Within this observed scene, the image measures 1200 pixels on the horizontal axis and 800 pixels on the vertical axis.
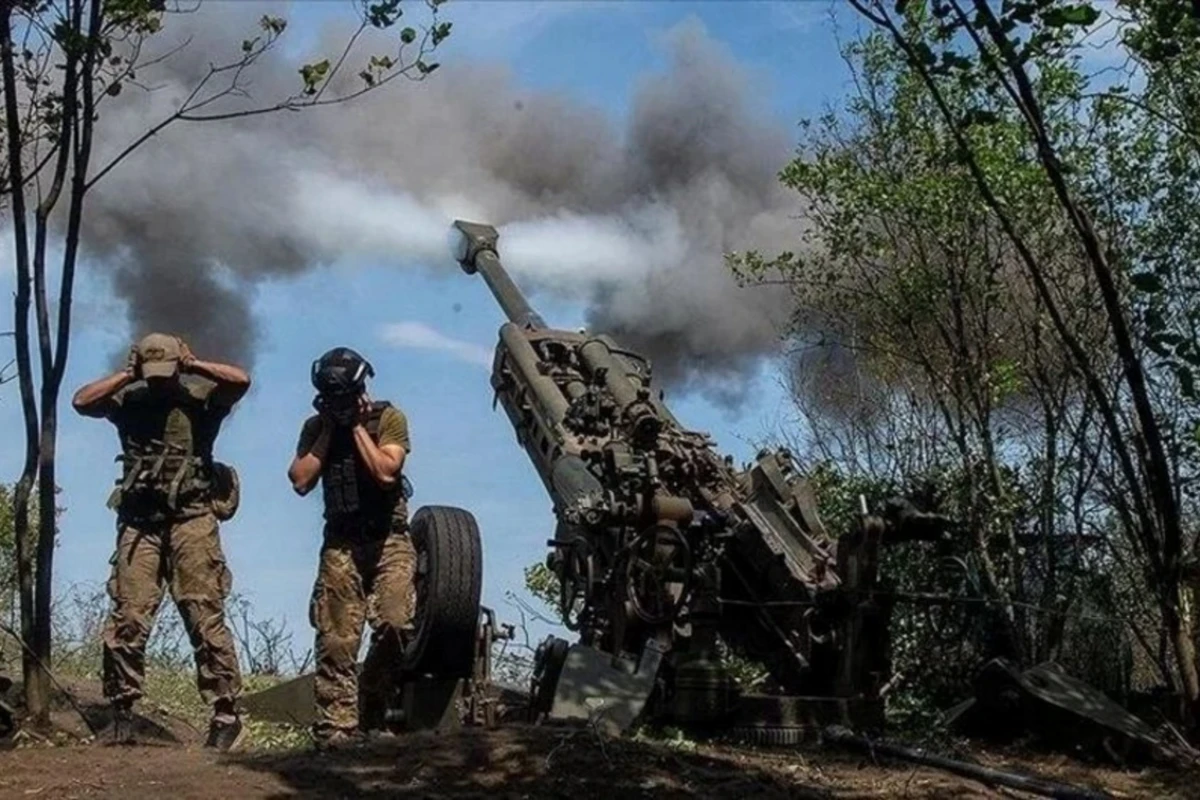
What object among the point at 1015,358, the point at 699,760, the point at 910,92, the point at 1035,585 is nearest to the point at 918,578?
the point at 1035,585

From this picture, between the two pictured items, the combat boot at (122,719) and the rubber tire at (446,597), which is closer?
the combat boot at (122,719)

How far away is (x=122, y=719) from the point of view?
7.21 meters

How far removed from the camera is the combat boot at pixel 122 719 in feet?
23.4

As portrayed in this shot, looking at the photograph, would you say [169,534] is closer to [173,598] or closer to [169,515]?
[169,515]

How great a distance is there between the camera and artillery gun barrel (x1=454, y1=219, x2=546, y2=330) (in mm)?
10688

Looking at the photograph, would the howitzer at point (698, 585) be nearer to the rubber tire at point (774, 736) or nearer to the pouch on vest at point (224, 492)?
the rubber tire at point (774, 736)

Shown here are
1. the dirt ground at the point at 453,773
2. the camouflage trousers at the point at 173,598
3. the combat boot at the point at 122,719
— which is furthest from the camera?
the camouflage trousers at the point at 173,598

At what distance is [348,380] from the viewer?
7.56 metres

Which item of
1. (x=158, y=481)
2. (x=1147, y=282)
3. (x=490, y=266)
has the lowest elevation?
(x=158, y=481)

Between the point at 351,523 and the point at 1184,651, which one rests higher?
the point at 351,523

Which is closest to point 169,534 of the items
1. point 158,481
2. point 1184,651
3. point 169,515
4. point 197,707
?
point 169,515

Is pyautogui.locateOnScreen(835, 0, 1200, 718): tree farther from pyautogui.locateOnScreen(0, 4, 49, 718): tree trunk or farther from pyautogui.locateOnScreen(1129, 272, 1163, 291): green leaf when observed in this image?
pyautogui.locateOnScreen(0, 4, 49, 718): tree trunk

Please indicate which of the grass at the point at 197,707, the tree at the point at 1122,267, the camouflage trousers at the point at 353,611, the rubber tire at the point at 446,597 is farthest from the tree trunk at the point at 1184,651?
the grass at the point at 197,707

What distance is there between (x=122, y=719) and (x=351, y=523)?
1202 millimetres
